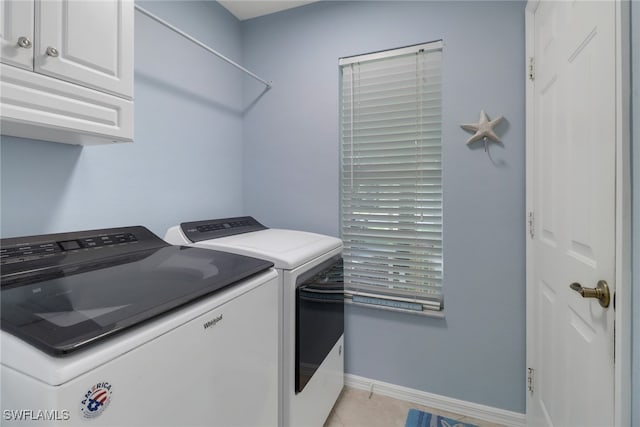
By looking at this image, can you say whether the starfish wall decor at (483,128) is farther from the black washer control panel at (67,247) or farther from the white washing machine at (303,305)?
the black washer control panel at (67,247)

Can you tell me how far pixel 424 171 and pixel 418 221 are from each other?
31 centimetres

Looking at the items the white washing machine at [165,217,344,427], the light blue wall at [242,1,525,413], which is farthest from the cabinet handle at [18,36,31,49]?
the light blue wall at [242,1,525,413]

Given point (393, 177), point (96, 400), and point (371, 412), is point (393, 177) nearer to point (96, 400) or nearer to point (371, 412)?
point (371, 412)

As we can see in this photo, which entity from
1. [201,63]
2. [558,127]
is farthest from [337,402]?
[201,63]

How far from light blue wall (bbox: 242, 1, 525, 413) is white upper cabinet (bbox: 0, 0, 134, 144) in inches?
46.5

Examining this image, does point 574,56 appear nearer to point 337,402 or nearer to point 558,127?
point 558,127

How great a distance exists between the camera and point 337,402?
6.15ft

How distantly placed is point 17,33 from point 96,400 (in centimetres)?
99

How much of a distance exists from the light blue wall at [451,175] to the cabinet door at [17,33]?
1442 mm

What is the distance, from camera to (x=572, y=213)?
106cm

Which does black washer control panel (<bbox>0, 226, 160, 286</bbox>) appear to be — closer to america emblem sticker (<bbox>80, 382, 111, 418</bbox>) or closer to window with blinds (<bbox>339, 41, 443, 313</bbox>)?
america emblem sticker (<bbox>80, 382, 111, 418</bbox>)

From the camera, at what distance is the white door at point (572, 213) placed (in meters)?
0.83

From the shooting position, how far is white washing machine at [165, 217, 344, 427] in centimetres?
127

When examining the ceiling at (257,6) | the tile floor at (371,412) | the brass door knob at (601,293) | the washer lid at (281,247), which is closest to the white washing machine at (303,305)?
the washer lid at (281,247)
